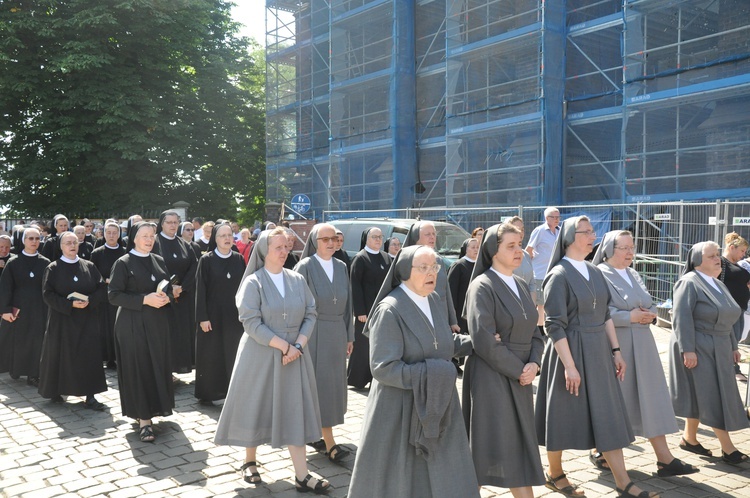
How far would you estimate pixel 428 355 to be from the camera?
157 inches

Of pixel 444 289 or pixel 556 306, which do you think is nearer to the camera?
pixel 556 306

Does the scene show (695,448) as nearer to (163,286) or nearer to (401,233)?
(163,286)

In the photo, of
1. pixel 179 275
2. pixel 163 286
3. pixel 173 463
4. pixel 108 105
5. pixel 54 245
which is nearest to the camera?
pixel 173 463

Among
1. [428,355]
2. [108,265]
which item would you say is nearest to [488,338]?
[428,355]

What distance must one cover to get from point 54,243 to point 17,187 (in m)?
20.4

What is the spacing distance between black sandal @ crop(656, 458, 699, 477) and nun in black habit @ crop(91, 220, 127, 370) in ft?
23.4

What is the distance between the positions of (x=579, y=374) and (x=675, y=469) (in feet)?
3.98

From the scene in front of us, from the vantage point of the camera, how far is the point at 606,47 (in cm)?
2192

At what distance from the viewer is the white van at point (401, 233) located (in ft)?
44.7

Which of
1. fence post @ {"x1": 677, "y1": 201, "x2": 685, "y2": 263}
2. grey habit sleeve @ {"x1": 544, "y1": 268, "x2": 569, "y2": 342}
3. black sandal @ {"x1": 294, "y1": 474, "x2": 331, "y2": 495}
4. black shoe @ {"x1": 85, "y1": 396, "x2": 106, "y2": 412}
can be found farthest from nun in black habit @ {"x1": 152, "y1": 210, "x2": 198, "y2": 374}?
fence post @ {"x1": 677, "y1": 201, "x2": 685, "y2": 263}

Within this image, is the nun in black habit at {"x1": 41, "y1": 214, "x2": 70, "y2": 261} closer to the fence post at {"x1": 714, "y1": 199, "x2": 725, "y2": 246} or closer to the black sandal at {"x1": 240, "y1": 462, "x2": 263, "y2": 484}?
the black sandal at {"x1": 240, "y1": 462, "x2": 263, "y2": 484}

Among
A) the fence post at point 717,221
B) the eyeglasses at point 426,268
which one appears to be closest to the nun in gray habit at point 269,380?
the eyeglasses at point 426,268

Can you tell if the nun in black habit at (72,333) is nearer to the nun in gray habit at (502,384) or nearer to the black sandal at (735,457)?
the nun in gray habit at (502,384)

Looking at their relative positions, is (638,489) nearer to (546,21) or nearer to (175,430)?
(175,430)
